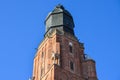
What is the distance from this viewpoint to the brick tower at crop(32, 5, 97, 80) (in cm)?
5684

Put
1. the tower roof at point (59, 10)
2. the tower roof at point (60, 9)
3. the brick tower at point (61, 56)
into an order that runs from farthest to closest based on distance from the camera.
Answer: the tower roof at point (60, 9) < the tower roof at point (59, 10) < the brick tower at point (61, 56)

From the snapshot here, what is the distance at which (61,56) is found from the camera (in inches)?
2315

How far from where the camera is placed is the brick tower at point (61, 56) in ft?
186

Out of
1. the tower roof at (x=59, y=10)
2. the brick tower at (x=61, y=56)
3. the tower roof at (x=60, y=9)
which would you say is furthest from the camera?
the tower roof at (x=60, y=9)

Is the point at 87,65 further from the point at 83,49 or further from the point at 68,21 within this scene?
the point at 68,21

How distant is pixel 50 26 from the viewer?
215ft

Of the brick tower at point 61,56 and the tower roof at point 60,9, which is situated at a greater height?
the tower roof at point 60,9

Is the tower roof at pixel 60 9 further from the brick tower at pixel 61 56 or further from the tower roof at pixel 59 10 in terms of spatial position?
the brick tower at pixel 61 56

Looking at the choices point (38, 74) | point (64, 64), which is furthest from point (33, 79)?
point (64, 64)

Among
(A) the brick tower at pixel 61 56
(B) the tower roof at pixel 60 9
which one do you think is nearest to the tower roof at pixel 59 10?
(B) the tower roof at pixel 60 9

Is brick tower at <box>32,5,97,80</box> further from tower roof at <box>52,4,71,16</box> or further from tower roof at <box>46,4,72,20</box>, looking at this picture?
tower roof at <box>52,4,71,16</box>

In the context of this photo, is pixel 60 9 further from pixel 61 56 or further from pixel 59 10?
pixel 61 56

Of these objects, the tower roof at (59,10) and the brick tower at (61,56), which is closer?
the brick tower at (61,56)

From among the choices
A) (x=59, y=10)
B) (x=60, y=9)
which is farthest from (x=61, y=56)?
(x=60, y=9)
